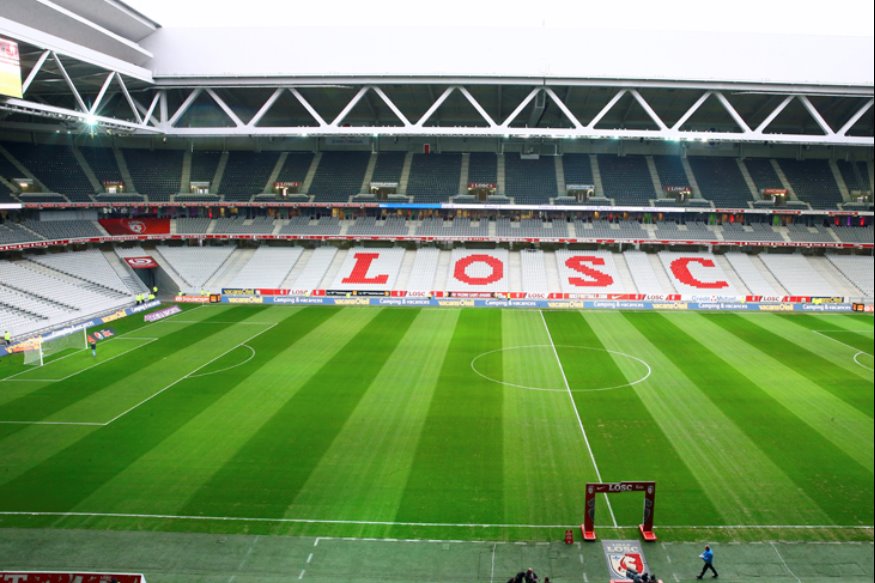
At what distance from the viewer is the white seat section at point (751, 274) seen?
48875mm

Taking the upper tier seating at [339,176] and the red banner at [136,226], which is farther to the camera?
the upper tier seating at [339,176]

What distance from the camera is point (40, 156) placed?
2110 inches

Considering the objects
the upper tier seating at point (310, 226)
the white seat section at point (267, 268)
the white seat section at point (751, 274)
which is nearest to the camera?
the white seat section at point (751, 274)

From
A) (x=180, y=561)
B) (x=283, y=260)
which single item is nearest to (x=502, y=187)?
(x=283, y=260)

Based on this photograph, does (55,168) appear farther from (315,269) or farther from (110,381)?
(110,381)

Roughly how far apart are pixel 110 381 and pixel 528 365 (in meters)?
20.5

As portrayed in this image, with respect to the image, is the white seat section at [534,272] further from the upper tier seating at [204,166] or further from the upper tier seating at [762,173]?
the upper tier seating at [204,166]

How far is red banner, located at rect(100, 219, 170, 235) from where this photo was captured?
5397 centimetres

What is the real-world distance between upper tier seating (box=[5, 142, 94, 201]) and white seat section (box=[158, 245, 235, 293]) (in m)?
8.50

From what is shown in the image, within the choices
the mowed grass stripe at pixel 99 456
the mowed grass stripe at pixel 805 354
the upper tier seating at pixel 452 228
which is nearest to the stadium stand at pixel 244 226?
the upper tier seating at pixel 452 228

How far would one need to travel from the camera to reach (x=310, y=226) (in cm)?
5716

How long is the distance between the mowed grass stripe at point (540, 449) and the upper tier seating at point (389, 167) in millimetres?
32678

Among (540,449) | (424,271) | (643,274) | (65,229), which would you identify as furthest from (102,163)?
(540,449)

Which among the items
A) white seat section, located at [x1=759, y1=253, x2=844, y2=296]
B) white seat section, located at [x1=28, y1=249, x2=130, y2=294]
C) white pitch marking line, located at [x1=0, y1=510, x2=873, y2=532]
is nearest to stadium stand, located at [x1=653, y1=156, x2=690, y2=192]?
white seat section, located at [x1=759, y1=253, x2=844, y2=296]
